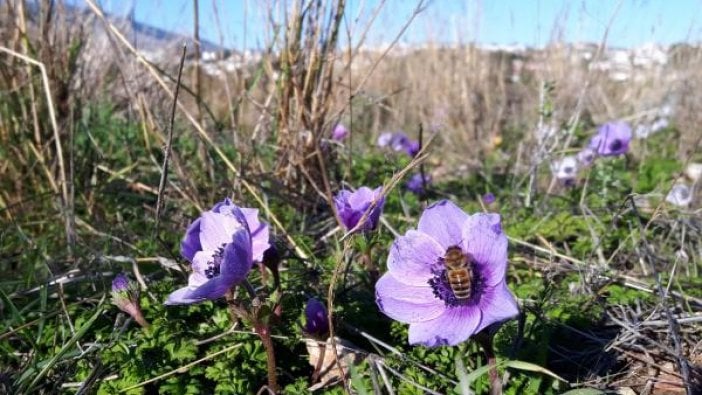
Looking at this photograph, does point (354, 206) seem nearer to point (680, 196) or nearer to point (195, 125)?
point (195, 125)

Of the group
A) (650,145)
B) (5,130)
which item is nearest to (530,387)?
(5,130)

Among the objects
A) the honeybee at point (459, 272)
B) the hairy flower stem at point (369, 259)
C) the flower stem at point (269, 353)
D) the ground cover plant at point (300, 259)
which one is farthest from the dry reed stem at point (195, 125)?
the honeybee at point (459, 272)

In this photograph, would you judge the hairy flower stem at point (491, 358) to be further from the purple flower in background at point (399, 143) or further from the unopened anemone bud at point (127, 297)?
the purple flower in background at point (399, 143)

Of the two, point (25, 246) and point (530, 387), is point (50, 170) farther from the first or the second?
point (530, 387)

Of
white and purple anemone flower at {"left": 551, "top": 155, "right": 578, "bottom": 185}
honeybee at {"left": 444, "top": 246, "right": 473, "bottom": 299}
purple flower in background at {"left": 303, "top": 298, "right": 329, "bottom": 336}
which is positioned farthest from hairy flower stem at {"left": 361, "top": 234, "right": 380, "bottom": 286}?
white and purple anemone flower at {"left": 551, "top": 155, "right": 578, "bottom": 185}

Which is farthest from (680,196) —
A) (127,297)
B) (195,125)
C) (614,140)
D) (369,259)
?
(127,297)

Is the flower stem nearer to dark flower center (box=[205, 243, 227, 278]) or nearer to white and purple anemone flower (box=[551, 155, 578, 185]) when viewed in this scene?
dark flower center (box=[205, 243, 227, 278])

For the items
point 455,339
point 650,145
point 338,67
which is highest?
point 338,67
